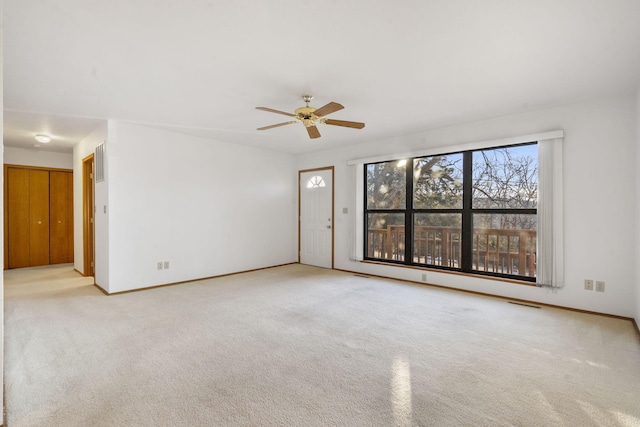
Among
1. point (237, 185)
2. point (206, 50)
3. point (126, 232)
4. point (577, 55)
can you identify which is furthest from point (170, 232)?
point (577, 55)

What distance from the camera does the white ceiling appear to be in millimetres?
2021

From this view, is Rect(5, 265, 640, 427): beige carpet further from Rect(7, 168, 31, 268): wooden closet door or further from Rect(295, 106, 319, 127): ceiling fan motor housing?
Rect(7, 168, 31, 268): wooden closet door

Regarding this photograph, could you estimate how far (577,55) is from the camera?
2.55m

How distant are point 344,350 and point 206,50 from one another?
2.65 m

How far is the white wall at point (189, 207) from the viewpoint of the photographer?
176 inches

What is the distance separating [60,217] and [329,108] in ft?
22.2

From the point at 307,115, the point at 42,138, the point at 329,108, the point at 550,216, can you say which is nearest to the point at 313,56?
the point at 329,108

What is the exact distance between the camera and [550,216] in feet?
12.5

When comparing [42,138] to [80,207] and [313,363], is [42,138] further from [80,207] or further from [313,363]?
[313,363]

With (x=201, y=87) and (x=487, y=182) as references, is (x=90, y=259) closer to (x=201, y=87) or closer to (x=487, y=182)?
(x=201, y=87)

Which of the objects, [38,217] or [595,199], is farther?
[38,217]

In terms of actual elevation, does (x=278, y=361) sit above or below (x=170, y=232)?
below

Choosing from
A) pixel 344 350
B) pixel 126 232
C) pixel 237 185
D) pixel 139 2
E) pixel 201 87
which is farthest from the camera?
pixel 237 185

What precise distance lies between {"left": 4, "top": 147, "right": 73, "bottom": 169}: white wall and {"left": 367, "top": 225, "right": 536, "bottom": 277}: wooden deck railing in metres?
6.49
